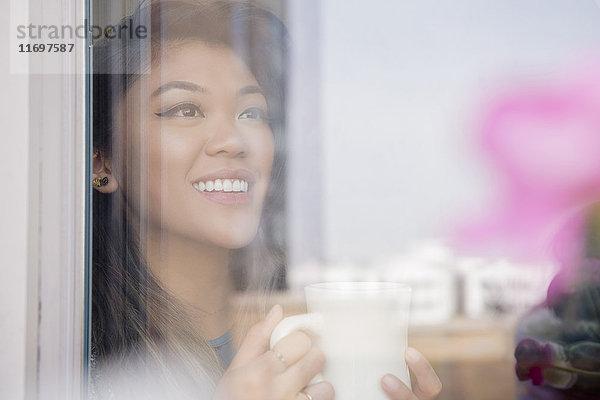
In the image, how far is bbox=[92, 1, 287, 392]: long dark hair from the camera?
1.84 ft

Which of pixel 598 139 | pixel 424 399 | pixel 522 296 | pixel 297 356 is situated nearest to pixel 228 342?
pixel 297 356

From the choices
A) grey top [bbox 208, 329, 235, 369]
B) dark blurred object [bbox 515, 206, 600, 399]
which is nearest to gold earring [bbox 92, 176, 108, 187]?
grey top [bbox 208, 329, 235, 369]

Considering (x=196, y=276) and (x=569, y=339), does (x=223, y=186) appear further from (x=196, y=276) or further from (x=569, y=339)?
(x=569, y=339)

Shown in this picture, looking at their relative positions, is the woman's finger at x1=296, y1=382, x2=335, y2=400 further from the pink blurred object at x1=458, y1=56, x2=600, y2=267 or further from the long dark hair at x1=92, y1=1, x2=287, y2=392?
the pink blurred object at x1=458, y1=56, x2=600, y2=267

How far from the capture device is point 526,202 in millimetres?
607

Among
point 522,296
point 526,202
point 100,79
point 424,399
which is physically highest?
point 100,79

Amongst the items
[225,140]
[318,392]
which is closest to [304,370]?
[318,392]

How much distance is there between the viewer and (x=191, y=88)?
581mm

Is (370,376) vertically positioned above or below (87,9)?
below

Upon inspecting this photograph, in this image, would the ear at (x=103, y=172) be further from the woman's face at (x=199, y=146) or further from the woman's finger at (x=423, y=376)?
the woman's finger at (x=423, y=376)

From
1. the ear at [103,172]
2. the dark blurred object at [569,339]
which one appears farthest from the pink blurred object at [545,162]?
the ear at [103,172]

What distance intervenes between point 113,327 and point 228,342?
13cm

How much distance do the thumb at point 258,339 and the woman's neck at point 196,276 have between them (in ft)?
0.10

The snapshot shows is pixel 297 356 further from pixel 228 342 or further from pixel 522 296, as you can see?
pixel 522 296
